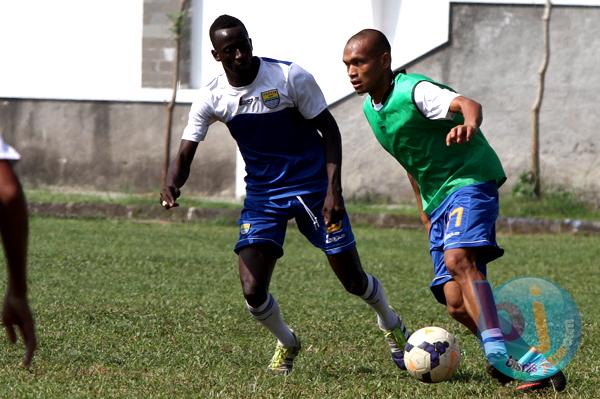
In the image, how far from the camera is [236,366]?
22.7ft

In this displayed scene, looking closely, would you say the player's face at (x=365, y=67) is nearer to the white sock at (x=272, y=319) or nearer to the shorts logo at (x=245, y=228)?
the shorts logo at (x=245, y=228)

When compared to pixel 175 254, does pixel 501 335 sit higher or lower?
higher

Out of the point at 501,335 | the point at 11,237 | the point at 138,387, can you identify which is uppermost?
the point at 11,237

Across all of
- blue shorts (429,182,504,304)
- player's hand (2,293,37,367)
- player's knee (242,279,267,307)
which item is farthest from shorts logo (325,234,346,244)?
player's hand (2,293,37,367)

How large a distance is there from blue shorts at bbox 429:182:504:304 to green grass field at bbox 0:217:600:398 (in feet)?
2.10

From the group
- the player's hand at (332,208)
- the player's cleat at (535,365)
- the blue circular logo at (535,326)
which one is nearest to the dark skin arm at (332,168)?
the player's hand at (332,208)

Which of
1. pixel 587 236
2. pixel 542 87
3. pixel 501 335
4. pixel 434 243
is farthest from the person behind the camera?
pixel 542 87

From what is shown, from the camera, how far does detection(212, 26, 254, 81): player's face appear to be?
6641mm

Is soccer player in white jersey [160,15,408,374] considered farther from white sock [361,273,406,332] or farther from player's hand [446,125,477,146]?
player's hand [446,125,477,146]

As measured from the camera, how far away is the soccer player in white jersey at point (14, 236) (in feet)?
10.6

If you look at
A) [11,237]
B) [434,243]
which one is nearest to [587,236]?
[434,243]

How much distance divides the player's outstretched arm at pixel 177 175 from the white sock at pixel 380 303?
1.16 m

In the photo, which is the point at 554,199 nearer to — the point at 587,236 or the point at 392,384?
the point at 587,236

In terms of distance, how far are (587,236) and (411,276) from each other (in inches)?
203
